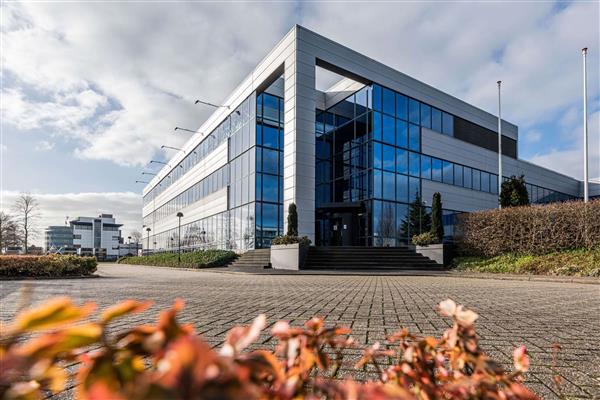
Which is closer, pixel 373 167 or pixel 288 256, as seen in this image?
pixel 288 256

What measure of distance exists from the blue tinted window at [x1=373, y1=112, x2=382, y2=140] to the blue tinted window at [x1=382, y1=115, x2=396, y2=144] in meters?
0.55

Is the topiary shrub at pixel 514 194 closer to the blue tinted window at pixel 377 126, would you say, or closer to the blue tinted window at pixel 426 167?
the blue tinted window at pixel 426 167

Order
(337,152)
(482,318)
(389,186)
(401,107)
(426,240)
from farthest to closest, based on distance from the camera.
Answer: (337,152), (401,107), (389,186), (426,240), (482,318)

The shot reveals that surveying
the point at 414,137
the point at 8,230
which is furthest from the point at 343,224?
the point at 8,230

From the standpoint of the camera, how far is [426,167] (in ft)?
105

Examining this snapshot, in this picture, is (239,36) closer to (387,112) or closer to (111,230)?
(387,112)

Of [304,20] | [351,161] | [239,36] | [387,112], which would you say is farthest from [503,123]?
[239,36]

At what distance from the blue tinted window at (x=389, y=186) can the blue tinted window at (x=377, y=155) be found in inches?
33.5

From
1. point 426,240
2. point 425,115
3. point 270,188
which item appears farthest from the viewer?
point 425,115

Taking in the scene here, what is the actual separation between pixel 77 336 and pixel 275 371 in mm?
315

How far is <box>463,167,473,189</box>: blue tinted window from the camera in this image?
35406 millimetres

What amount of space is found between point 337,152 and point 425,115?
27.2 ft

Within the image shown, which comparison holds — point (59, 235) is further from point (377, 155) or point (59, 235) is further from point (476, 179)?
point (476, 179)

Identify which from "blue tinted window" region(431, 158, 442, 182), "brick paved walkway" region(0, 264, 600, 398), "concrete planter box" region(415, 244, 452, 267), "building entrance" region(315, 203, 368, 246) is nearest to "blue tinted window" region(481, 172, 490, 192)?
"blue tinted window" region(431, 158, 442, 182)
